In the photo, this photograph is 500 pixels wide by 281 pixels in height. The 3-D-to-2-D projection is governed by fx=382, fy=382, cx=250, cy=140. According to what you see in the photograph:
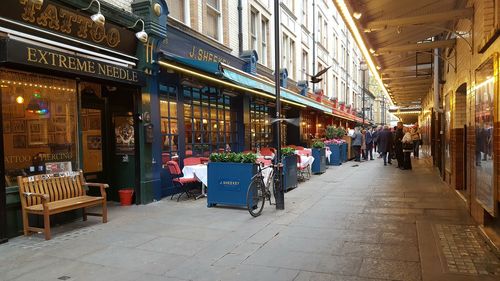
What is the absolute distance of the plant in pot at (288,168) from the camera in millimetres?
10008

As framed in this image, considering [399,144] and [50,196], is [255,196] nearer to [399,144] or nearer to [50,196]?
[50,196]

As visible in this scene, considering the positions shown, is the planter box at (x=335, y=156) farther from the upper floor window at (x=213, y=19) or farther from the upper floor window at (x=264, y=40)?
the upper floor window at (x=213, y=19)

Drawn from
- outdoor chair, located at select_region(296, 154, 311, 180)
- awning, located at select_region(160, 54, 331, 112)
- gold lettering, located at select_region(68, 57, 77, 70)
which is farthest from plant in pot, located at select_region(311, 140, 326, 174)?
gold lettering, located at select_region(68, 57, 77, 70)

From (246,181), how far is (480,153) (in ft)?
13.6

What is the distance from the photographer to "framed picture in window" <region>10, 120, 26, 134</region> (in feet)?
21.6

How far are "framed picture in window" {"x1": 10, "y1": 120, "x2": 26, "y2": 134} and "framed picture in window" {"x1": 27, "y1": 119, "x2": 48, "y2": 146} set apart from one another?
4.5 inches

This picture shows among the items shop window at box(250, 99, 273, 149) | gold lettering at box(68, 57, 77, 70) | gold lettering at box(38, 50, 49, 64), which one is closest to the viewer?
gold lettering at box(38, 50, 49, 64)

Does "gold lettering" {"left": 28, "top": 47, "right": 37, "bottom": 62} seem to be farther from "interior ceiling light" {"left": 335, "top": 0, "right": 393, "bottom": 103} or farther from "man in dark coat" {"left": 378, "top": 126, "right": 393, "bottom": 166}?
"man in dark coat" {"left": 378, "top": 126, "right": 393, "bottom": 166}

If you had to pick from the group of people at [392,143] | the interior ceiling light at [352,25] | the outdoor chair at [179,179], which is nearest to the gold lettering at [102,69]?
the outdoor chair at [179,179]

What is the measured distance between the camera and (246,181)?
780cm

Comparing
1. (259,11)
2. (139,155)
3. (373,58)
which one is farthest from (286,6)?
(139,155)

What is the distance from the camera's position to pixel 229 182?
7934 mm

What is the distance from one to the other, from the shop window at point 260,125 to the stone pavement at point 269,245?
285 inches

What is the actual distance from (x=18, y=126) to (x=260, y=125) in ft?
34.4
